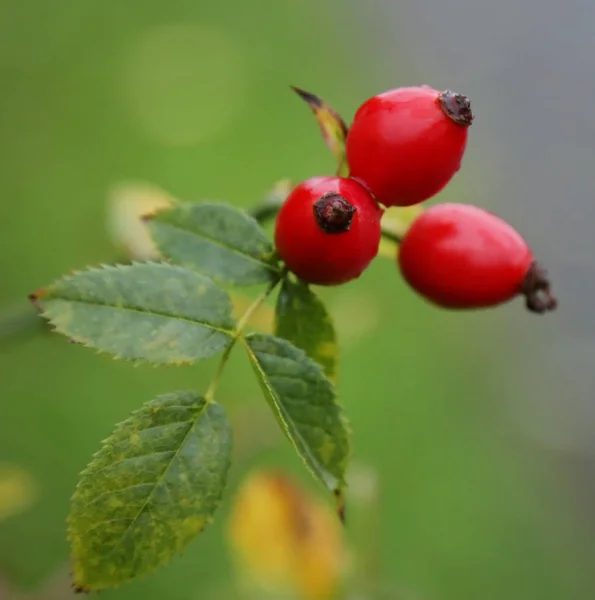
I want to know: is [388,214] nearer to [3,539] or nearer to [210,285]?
[210,285]

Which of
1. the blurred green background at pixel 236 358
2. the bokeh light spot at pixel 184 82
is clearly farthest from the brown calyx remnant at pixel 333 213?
the bokeh light spot at pixel 184 82

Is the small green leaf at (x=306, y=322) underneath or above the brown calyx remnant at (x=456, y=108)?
underneath

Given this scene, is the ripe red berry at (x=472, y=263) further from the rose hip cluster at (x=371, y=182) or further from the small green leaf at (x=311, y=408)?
the small green leaf at (x=311, y=408)

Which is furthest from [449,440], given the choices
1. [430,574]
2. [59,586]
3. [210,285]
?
[210,285]

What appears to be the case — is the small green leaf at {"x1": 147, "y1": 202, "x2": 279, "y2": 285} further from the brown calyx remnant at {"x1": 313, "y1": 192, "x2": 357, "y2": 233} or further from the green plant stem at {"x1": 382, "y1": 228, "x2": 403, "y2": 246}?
the green plant stem at {"x1": 382, "y1": 228, "x2": 403, "y2": 246}

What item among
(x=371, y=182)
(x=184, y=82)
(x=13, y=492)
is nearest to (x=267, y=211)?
(x=371, y=182)
